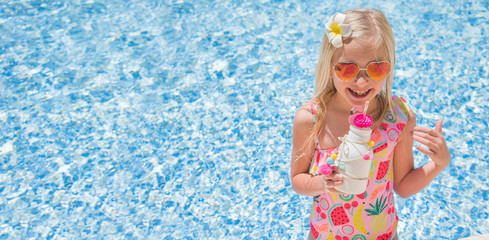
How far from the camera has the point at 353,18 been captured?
210cm

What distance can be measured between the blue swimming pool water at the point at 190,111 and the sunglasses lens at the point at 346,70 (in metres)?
2.04

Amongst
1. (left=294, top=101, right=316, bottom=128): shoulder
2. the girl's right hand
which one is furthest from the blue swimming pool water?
the girl's right hand

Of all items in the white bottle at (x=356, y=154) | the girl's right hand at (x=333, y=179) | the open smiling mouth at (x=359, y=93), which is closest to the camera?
the white bottle at (x=356, y=154)

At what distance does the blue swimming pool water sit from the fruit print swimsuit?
1.40 m

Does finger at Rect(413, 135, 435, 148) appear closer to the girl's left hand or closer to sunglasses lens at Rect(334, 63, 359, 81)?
the girl's left hand

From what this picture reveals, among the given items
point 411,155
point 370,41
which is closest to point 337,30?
point 370,41

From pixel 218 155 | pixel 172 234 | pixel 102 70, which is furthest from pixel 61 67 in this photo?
pixel 172 234

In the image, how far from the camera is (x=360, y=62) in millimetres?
2070

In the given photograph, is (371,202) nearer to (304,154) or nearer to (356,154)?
(304,154)

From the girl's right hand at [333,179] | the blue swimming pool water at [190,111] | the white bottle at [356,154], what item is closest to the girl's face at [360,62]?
the white bottle at [356,154]

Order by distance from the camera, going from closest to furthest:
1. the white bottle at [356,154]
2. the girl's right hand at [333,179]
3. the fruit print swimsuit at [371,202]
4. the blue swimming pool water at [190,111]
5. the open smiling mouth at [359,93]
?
the white bottle at [356,154] → the girl's right hand at [333,179] → the open smiling mouth at [359,93] → the fruit print swimsuit at [371,202] → the blue swimming pool water at [190,111]

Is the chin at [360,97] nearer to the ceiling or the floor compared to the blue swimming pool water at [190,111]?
nearer to the ceiling

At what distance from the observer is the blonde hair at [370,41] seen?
2.06m

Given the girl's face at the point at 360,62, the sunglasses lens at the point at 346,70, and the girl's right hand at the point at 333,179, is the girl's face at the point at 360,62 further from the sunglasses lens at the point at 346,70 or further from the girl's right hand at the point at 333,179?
the girl's right hand at the point at 333,179
